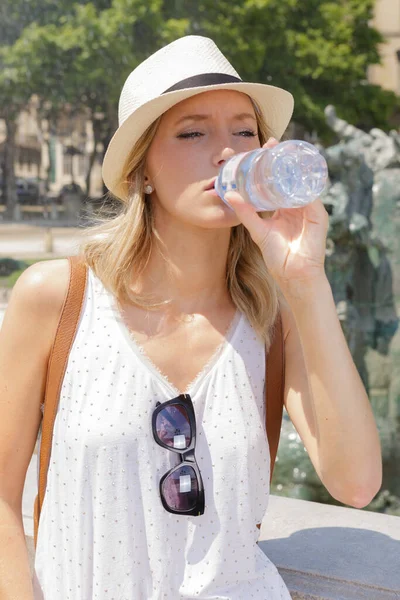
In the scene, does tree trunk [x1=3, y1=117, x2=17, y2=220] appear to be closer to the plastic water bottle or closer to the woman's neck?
the woman's neck

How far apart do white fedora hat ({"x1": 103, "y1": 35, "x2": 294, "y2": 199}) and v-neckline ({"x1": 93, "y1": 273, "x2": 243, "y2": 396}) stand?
1.00 ft

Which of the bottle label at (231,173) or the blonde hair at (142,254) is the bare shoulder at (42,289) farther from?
the bottle label at (231,173)

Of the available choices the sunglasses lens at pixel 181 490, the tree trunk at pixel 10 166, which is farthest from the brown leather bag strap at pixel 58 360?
the tree trunk at pixel 10 166

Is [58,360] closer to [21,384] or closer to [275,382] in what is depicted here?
[21,384]

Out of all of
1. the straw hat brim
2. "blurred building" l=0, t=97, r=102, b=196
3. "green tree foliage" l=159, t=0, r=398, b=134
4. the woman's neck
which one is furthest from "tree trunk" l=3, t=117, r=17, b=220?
the woman's neck

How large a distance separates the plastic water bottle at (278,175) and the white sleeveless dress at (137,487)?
0.39m

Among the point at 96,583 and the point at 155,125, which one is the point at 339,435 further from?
the point at 155,125

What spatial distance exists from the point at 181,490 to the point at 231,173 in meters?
0.63

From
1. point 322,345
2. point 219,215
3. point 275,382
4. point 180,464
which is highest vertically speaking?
point 219,215

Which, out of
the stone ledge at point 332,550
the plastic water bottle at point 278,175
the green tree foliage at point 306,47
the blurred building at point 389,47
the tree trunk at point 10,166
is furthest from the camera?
the blurred building at point 389,47

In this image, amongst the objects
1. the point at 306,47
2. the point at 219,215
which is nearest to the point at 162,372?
the point at 219,215

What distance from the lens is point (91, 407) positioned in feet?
5.83

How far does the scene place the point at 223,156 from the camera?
1800mm

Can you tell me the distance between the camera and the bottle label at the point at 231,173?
1.70 metres
